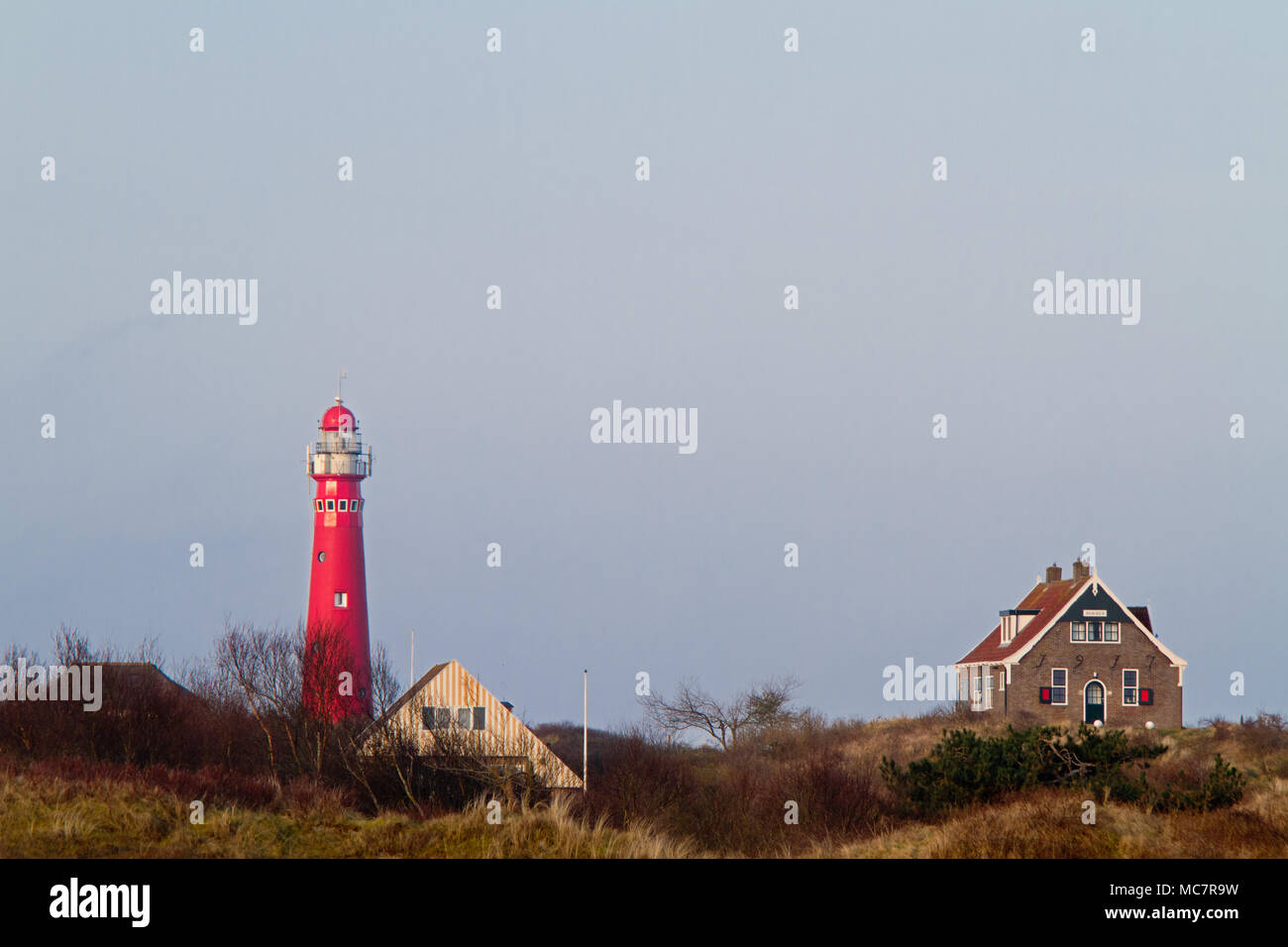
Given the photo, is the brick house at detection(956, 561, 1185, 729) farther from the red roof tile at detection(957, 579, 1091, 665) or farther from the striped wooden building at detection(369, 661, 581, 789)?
the striped wooden building at detection(369, 661, 581, 789)

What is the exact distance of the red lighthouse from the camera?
4941 centimetres

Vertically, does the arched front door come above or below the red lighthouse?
below

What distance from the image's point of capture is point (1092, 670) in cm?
6225

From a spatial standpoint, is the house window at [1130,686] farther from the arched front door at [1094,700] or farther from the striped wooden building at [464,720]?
the striped wooden building at [464,720]

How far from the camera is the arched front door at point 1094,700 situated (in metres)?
61.9

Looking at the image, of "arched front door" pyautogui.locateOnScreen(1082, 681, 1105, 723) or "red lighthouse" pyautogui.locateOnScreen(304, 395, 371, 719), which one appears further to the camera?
"arched front door" pyautogui.locateOnScreen(1082, 681, 1105, 723)

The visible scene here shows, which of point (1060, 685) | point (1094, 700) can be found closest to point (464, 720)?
point (1060, 685)

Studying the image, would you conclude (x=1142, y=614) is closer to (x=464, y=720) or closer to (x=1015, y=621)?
(x=1015, y=621)

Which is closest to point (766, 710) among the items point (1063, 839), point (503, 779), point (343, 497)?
point (343, 497)

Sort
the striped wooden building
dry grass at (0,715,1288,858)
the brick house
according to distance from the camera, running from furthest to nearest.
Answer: the brick house < the striped wooden building < dry grass at (0,715,1288,858)

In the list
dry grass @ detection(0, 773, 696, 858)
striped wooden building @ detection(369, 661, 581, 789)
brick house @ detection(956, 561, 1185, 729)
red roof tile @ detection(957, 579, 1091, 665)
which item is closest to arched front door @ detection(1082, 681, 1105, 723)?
brick house @ detection(956, 561, 1185, 729)

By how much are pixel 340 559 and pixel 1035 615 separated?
32465 millimetres

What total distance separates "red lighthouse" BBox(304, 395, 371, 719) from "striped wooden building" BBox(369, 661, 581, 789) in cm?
261
